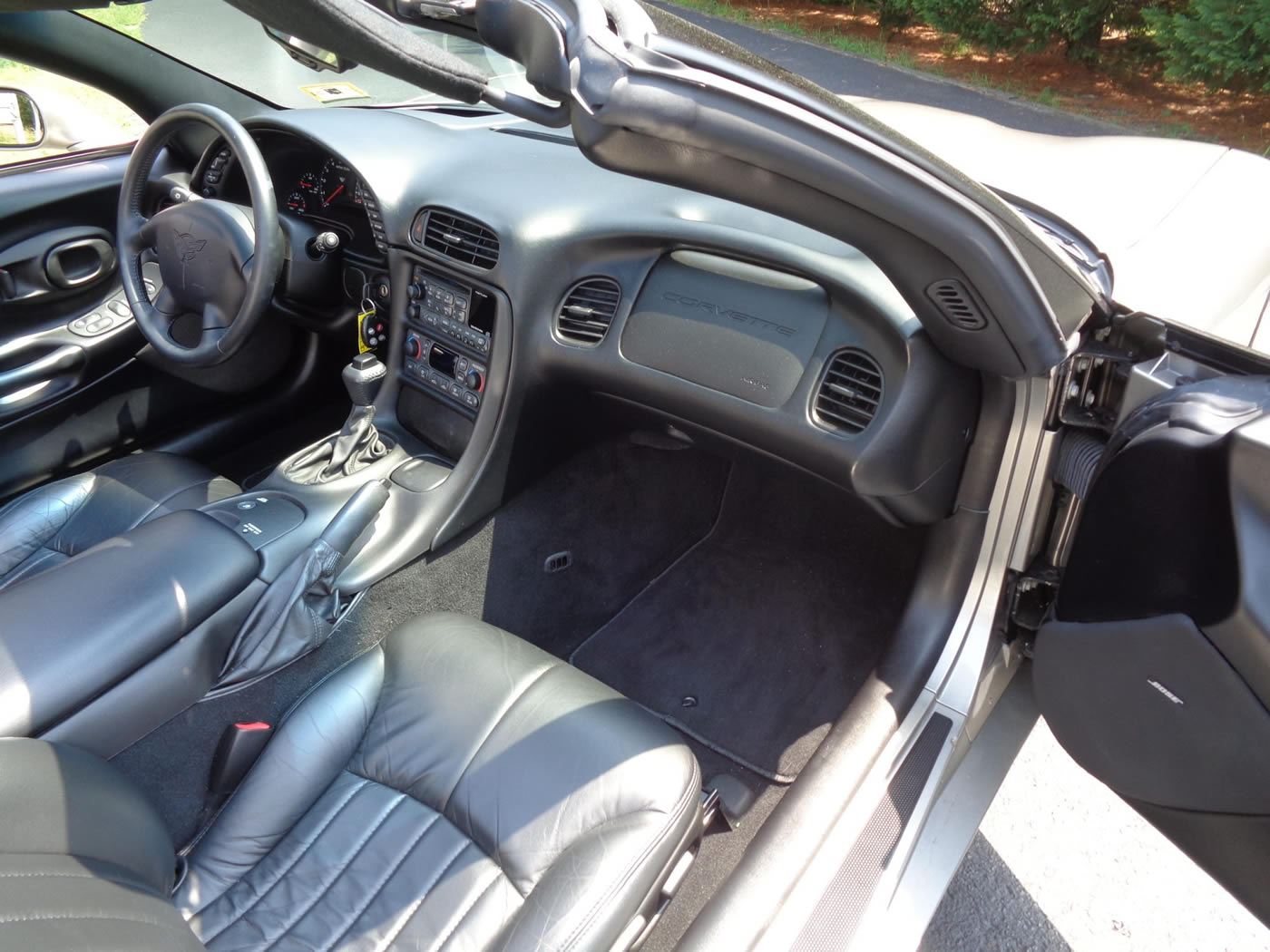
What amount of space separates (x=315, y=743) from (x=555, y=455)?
1.00 metres

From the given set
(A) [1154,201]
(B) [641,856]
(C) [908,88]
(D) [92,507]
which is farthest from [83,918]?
(C) [908,88]

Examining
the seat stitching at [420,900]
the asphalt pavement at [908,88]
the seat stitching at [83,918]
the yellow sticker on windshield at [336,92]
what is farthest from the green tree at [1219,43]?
the seat stitching at [83,918]

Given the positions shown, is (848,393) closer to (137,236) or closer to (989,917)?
(989,917)

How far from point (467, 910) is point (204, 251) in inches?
60.2

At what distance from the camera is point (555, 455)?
2246mm

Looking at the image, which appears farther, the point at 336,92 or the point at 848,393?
the point at 336,92

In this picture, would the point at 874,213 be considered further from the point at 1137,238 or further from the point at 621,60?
the point at 1137,238

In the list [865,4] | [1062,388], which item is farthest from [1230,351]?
[865,4]

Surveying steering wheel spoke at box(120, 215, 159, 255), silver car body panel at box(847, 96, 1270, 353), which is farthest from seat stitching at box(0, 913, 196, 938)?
steering wheel spoke at box(120, 215, 159, 255)

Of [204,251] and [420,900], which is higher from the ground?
[204,251]

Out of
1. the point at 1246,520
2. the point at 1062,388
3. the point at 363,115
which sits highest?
the point at 1246,520

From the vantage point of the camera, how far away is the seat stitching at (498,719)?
1363 millimetres

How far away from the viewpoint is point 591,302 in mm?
1940

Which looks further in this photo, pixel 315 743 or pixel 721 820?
pixel 721 820
